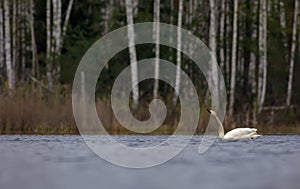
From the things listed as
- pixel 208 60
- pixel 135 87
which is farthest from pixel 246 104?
pixel 135 87

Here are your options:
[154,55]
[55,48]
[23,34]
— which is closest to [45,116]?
[55,48]

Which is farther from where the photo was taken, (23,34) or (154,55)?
(23,34)

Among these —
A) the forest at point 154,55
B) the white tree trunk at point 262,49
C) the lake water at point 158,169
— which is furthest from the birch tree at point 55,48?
the lake water at point 158,169

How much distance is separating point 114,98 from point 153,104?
4.17ft

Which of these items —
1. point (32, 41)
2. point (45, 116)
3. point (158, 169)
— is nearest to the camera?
point (158, 169)

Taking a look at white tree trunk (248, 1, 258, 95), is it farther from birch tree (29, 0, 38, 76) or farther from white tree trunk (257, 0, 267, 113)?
birch tree (29, 0, 38, 76)

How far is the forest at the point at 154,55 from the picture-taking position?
82.7 ft

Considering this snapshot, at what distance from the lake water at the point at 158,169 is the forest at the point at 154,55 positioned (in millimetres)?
7618

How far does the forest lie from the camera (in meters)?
25.2

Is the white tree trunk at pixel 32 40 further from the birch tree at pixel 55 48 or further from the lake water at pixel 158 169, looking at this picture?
the lake water at pixel 158 169

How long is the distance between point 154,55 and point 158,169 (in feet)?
61.2

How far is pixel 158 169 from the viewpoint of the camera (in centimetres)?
1208

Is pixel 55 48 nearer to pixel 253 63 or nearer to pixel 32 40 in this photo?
pixel 32 40

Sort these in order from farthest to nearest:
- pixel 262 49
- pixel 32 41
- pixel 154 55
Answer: pixel 32 41, pixel 262 49, pixel 154 55
